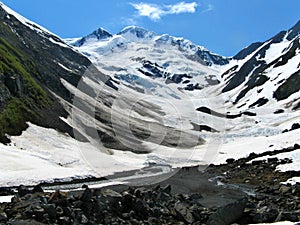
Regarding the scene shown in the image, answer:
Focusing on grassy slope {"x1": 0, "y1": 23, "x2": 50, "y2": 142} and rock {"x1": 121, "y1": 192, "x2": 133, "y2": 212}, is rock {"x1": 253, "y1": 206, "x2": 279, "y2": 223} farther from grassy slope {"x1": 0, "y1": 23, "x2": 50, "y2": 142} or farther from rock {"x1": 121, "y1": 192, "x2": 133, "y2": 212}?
grassy slope {"x1": 0, "y1": 23, "x2": 50, "y2": 142}

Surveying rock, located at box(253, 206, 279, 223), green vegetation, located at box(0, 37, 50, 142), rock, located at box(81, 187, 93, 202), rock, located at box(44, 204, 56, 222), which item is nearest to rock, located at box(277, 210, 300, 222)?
rock, located at box(253, 206, 279, 223)

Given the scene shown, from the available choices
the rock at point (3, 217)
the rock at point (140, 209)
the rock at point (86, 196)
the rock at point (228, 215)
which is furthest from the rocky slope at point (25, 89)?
the rock at point (228, 215)

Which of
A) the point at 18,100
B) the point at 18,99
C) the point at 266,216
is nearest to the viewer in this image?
the point at 266,216

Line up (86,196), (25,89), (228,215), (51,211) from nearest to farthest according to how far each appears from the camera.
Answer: (51,211) → (228,215) → (86,196) → (25,89)

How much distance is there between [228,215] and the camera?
23453 millimetres

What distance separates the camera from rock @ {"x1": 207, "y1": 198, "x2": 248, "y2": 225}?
23.1m

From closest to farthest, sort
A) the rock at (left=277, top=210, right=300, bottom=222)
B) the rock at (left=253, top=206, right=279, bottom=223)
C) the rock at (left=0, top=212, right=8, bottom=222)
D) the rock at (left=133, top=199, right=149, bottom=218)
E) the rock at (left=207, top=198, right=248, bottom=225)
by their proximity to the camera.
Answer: the rock at (left=277, top=210, right=300, bottom=222)
the rock at (left=0, top=212, right=8, bottom=222)
the rock at (left=253, top=206, right=279, bottom=223)
the rock at (left=207, top=198, right=248, bottom=225)
the rock at (left=133, top=199, right=149, bottom=218)

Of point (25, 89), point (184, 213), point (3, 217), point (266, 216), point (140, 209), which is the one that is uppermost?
point (25, 89)

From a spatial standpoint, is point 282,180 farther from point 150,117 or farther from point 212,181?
point 150,117

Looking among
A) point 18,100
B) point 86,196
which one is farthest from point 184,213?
point 18,100

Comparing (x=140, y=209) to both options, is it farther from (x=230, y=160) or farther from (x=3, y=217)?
(x=230, y=160)

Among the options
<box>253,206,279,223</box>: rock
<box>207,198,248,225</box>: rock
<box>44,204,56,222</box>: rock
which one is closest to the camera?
<box>44,204,56,222</box>: rock

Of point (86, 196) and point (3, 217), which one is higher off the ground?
point (86, 196)

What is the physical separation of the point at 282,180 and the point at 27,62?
10708 centimetres
